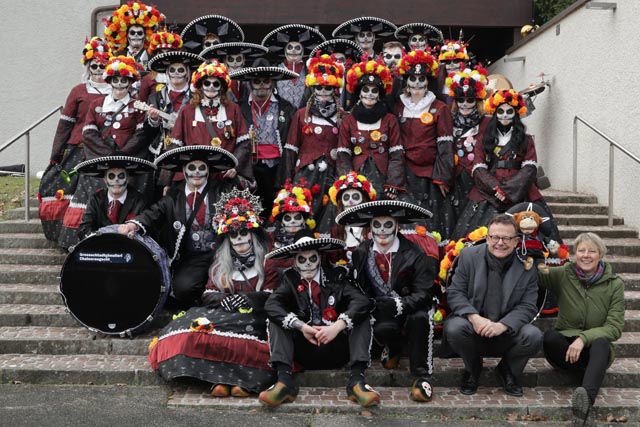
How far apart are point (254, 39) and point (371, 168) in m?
7.31

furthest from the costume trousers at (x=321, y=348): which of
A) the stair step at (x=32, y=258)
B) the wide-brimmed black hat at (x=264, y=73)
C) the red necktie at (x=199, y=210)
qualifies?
the stair step at (x=32, y=258)

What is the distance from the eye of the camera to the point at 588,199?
969 cm

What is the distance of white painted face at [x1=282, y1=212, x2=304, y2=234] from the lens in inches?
262

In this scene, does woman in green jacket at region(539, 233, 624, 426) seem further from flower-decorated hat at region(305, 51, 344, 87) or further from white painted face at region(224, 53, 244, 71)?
white painted face at region(224, 53, 244, 71)

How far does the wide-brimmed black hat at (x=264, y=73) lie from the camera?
25.7ft

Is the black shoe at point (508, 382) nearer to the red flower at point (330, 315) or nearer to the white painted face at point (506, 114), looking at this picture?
the red flower at point (330, 315)

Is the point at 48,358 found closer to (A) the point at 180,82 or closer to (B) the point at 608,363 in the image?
(A) the point at 180,82

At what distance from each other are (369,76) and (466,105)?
107 centimetres

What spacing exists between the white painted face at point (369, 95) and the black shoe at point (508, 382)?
2879 millimetres


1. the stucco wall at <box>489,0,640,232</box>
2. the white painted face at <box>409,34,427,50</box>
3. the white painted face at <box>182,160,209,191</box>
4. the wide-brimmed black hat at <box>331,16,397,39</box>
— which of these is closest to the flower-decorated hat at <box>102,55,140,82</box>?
the white painted face at <box>182,160,209,191</box>

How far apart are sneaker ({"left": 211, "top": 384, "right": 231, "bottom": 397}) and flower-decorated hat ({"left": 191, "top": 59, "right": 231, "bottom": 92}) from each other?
3177 mm

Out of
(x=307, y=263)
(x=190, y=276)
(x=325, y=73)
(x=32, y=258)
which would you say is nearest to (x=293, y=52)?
(x=325, y=73)

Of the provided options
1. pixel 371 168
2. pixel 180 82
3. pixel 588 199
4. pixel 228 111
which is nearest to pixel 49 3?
pixel 180 82

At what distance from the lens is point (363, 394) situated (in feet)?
17.9
